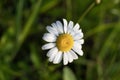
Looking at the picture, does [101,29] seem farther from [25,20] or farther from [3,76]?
[3,76]

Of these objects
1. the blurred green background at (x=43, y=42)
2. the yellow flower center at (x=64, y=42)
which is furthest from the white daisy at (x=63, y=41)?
the blurred green background at (x=43, y=42)

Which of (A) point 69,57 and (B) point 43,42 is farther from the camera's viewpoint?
(B) point 43,42

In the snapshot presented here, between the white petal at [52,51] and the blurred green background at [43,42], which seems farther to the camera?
the blurred green background at [43,42]

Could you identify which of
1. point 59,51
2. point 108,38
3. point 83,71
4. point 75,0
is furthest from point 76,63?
point 59,51

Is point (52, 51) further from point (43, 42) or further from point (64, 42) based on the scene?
point (43, 42)

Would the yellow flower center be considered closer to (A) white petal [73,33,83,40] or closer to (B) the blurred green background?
(A) white petal [73,33,83,40]

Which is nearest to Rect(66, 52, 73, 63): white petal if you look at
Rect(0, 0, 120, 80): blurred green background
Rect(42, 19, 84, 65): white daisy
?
Rect(42, 19, 84, 65): white daisy

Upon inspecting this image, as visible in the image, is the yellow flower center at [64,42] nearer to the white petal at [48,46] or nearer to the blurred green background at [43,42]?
the white petal at [48,46]

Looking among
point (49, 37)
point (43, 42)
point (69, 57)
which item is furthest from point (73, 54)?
point (43, 42)
